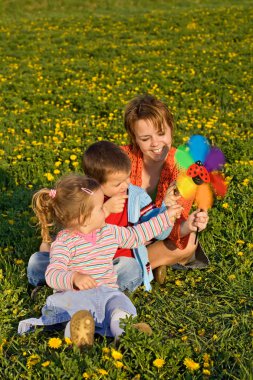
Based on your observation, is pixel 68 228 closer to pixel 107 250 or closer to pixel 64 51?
pixel 107 250

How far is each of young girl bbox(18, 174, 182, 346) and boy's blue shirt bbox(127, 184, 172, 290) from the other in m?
0.38

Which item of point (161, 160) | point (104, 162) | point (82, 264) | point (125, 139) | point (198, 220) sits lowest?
point (125, 139)

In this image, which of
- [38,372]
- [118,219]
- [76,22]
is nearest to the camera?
[38,372]

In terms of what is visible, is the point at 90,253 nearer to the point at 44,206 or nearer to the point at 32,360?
the point at 44,206

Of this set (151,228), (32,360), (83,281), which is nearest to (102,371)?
(32,360)

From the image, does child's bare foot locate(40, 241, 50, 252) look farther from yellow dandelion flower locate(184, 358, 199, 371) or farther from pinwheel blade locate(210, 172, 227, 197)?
yellow dandelion flower locate(184, 358, 199, 371)

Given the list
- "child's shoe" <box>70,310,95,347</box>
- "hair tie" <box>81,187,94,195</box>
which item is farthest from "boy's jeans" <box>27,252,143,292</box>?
"child's shoe" <box>70,310,95,347</box>

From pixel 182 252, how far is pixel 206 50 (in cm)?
1017

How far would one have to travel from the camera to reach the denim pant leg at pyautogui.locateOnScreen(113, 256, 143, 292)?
3830 millimetres

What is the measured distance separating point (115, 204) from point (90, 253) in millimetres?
450

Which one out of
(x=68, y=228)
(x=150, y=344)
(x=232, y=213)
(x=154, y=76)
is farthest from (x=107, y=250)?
(x=154, y=76)

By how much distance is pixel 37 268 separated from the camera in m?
3.92

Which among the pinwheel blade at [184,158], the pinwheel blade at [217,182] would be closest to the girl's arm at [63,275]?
the pinwheel blade at [184,158]

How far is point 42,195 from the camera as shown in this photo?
368cm
